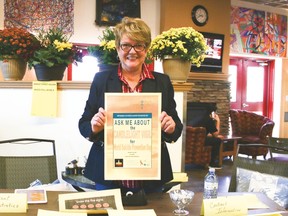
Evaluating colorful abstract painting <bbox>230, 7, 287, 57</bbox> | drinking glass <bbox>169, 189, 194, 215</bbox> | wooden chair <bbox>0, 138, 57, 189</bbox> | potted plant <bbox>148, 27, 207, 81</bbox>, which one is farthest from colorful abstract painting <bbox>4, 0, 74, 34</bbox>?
drinking glass <bbox>169, 189, 194, 215</bbox>

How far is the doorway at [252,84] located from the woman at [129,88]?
21.9 ft

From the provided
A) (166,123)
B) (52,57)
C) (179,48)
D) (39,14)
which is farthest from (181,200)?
(39,14)

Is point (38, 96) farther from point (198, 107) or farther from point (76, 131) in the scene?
point (198, 107)

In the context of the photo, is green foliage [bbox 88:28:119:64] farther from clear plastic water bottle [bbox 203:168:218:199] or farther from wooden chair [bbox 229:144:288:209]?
clear plastic water bottle [bbox 203:168:218:199]

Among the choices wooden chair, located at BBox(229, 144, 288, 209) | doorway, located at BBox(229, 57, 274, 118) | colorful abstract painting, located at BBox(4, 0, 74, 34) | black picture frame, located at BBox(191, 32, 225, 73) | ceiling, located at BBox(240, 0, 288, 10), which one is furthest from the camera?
doorway, located at BBox(229, 57, 274, 118)

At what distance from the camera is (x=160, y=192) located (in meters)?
1.58

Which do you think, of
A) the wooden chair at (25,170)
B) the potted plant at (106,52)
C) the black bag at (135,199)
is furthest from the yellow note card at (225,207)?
the potted plant at (106,52)

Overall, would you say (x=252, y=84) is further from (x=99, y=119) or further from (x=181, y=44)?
(x=99, y=119)

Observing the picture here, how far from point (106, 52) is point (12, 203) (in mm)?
1347

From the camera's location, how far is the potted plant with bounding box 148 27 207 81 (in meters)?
2.37

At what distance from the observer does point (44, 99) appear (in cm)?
255

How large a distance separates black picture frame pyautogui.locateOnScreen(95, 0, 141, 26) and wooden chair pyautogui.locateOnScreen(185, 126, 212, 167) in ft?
6.98

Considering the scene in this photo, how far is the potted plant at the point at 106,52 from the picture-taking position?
7.89 feet

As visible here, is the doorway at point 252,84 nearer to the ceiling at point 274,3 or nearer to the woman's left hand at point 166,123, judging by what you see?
the ceiling at point 274,3
